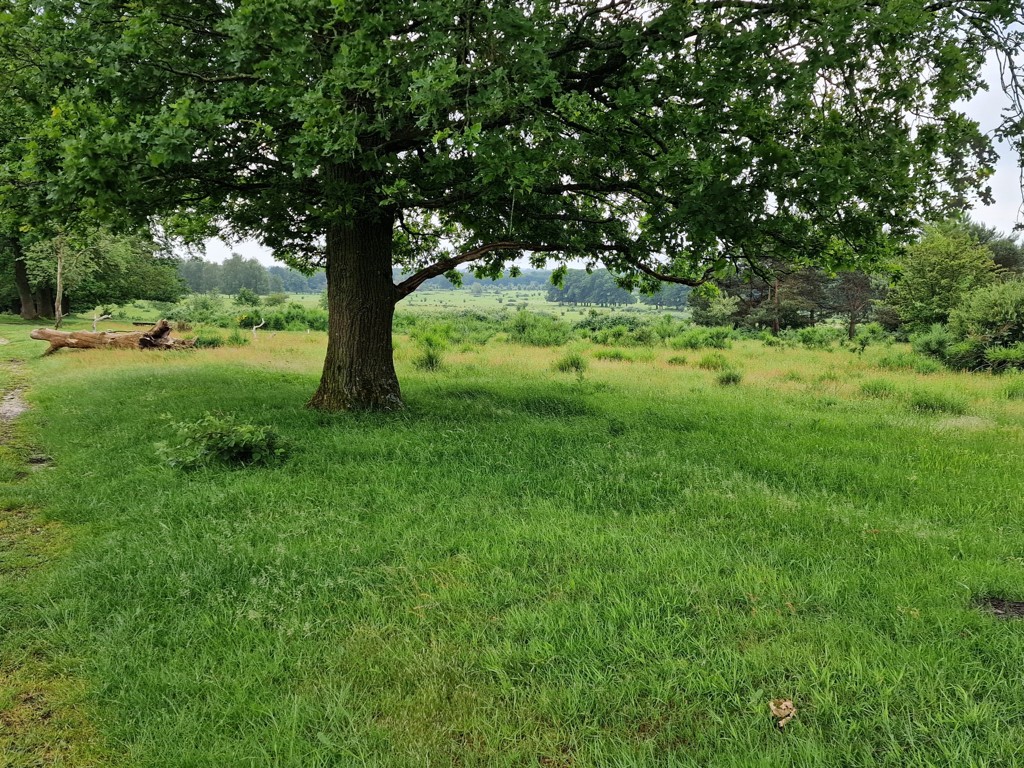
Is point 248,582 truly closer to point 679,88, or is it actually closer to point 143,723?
point 143,723

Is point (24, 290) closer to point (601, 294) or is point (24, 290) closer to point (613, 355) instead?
point (613, 355)

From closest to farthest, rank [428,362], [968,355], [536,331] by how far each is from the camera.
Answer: [428,362] → [968,355] → [536,331]

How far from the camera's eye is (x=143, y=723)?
114 inches

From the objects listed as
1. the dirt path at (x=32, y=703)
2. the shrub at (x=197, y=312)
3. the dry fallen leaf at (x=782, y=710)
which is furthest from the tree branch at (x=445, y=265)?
the shrub at (x=197, y=312)

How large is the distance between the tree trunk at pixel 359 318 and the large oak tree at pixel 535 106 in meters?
0.85

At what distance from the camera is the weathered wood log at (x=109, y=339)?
2056 centimetres

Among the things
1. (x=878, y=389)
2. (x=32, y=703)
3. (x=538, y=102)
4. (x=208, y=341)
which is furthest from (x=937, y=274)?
(x=32, y=703)

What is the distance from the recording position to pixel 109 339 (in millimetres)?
21094

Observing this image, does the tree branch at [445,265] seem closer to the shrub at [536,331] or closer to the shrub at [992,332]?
the shrub at [992,332]

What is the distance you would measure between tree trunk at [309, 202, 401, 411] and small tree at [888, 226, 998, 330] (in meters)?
32.9

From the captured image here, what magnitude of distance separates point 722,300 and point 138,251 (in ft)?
153

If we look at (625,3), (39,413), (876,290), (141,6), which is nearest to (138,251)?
(39,413)

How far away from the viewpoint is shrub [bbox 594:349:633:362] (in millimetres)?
23047

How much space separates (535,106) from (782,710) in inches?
256
